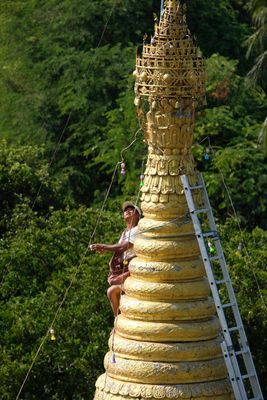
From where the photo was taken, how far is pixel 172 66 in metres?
20.9

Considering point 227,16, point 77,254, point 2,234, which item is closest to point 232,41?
point 227,16

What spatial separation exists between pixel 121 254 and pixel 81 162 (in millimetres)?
24155

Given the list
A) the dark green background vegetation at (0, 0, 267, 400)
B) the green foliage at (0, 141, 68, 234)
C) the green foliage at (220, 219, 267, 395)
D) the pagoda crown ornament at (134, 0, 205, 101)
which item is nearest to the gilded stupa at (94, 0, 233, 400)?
the pagoda crown ornament at (134, 0, 205, 101)

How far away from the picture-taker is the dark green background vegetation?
2936 centimetres

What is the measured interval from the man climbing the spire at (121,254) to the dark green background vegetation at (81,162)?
3.95 meters

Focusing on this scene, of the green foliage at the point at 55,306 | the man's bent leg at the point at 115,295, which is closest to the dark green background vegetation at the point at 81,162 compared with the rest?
the green foliage at the point at 55,306

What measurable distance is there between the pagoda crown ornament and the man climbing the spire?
132cm

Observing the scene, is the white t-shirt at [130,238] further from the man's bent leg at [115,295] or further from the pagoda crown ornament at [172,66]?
the pagoda crown ornament at [172,66]

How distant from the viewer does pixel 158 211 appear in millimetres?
20969

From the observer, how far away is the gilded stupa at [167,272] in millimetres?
20578

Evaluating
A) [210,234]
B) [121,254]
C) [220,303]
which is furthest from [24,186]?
[220,303]

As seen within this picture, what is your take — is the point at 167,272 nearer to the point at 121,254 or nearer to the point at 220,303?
the point at 220,303

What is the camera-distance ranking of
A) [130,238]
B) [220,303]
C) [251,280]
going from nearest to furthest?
[220,303]
[130,238]
[251,280]

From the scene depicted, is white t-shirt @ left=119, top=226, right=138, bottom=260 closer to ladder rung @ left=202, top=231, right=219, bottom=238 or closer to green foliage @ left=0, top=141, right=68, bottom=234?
ladder rung @ left=202, top=231, right=219, bottom=238
